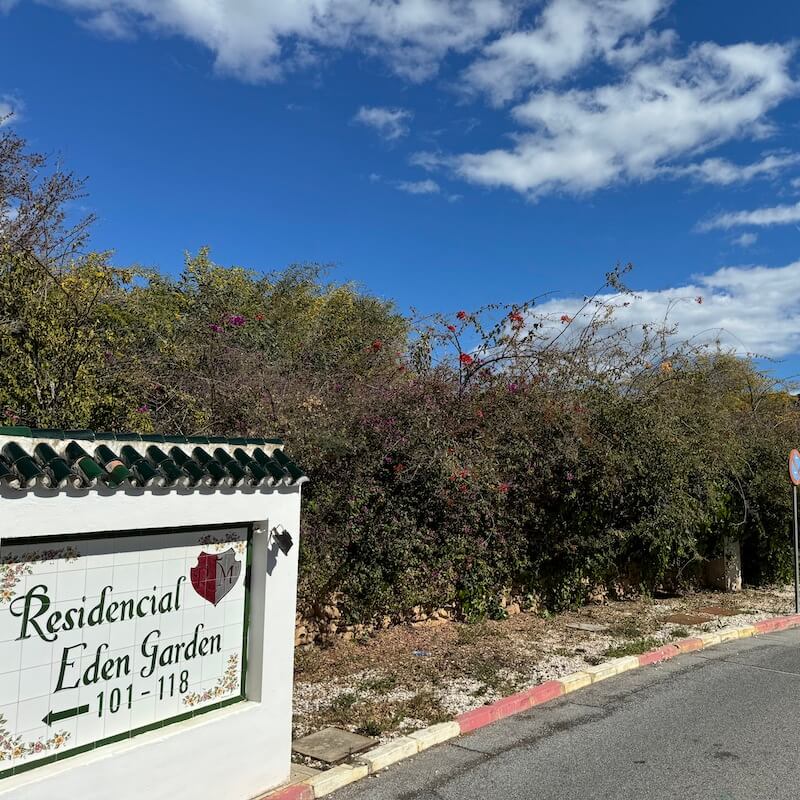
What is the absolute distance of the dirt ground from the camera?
6.71 m

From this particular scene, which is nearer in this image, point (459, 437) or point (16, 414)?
point (16, 414)

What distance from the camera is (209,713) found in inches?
191

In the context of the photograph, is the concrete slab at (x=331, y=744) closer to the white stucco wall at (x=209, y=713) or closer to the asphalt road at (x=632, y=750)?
the asphalt road at (x=632, y=750)

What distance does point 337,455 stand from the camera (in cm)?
898

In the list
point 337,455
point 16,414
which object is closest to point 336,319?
point 337,455

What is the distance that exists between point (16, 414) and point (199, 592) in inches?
150

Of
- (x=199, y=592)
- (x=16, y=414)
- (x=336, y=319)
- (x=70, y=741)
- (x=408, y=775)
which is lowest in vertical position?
(x=408, y=775)

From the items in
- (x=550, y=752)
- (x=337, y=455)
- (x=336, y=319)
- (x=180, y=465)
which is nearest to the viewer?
(x=180, y=465)

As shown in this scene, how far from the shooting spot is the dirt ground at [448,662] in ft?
22.0

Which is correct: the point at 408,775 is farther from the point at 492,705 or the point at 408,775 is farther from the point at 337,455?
the point at 337,455

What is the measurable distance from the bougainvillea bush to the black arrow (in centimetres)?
409

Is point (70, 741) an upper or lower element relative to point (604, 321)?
lower

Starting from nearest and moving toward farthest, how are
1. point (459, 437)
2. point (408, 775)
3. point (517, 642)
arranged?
1. point (408, 775)
2. point (517, 642)
3. point (459, 437)

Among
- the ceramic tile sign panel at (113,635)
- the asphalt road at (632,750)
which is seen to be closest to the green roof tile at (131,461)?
the ceramic tile sign panel at (113,635)
